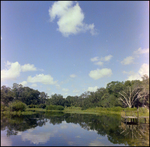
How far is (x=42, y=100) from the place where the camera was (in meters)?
109

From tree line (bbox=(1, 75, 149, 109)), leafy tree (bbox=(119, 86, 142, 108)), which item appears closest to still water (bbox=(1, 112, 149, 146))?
tree line (bbox=(1, 75, 149, 109))

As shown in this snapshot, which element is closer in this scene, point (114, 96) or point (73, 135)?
point (73, 135)

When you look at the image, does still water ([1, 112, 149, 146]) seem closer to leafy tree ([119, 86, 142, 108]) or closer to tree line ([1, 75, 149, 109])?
tree line ([1, 75, 149, 109])

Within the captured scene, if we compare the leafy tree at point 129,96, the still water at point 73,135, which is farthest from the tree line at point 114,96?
the still water at point 73,135

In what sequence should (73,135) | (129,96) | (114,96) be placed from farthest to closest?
(114,96) → (129,96) → (73,135)

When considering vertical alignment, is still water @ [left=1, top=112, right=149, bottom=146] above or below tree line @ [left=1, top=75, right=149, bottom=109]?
below

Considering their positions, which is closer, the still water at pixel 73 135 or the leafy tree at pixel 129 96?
the still water at pixel 73 135

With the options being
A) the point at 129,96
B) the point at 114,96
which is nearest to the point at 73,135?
the point at 129,96

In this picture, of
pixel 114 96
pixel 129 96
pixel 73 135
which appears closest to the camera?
pixel 73 135

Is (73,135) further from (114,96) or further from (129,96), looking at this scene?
(114,96)

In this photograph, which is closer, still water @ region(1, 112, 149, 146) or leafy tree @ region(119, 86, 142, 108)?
still water @ region(1, 112, 149, 146)

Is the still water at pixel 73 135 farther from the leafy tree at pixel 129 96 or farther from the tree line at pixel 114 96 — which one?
the leafy tree at pixel 129 96

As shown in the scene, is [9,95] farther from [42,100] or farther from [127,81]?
[42,100]

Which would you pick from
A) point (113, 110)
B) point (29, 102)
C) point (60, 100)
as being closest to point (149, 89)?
point (113, 110)
